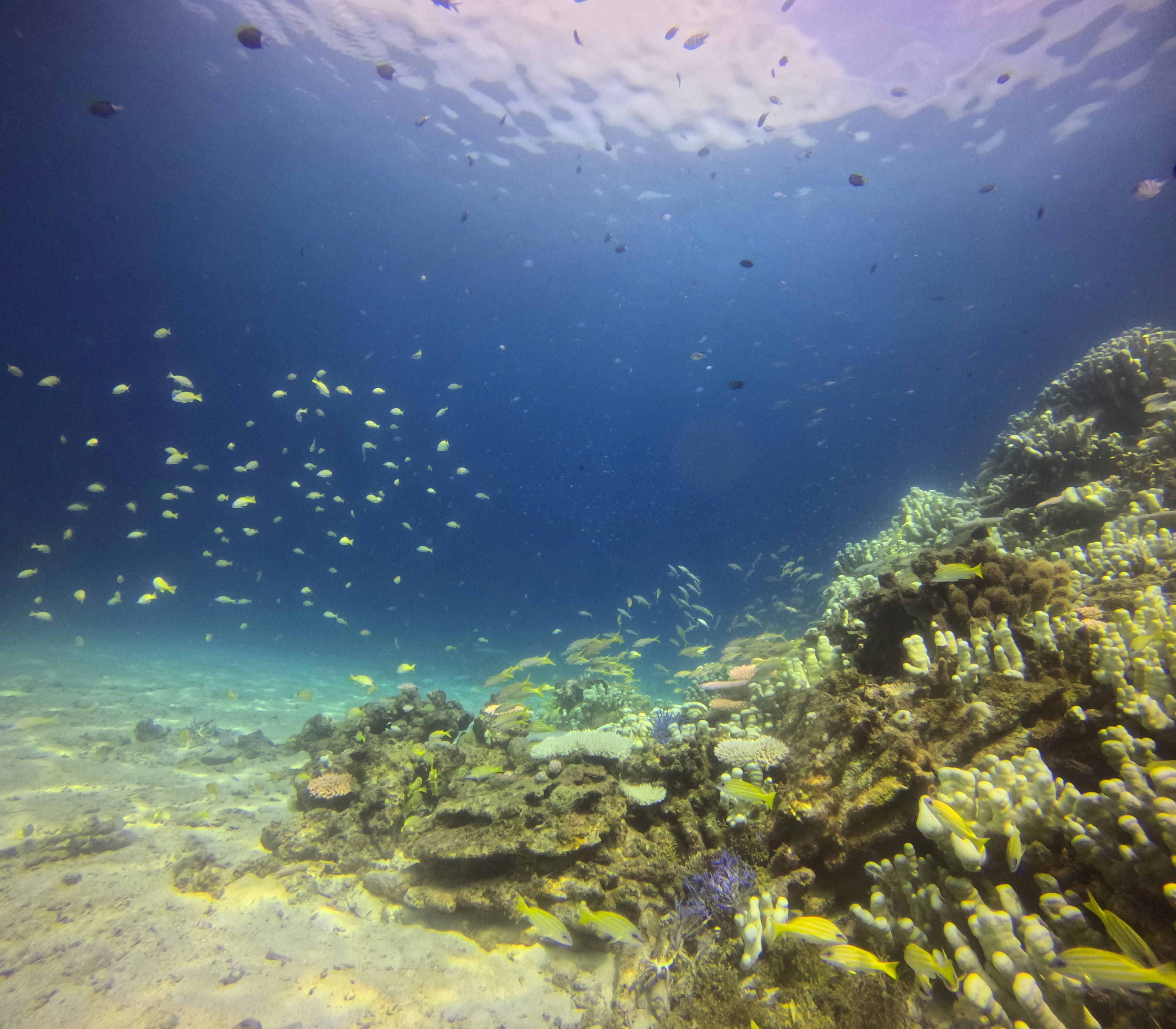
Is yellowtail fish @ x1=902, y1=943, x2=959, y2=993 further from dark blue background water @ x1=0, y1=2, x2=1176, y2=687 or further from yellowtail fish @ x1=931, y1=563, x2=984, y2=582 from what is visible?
dark blue background water @ x1=0, y1=2, x2=1176, y2=687

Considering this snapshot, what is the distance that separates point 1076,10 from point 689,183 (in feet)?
51.1

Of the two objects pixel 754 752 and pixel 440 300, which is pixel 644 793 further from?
pixel 440 300

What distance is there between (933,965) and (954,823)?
680 mm

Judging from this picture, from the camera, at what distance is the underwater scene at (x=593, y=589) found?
10.4 ft

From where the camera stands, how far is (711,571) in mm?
66438

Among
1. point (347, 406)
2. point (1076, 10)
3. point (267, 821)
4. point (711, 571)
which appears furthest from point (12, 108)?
point (711, 571)

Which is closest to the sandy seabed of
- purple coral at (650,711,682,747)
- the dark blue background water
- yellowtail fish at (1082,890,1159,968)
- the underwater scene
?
the underwater scene

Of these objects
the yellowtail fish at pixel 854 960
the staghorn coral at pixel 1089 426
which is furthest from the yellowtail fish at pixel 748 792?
the staghorn coral at pixel 1089 426

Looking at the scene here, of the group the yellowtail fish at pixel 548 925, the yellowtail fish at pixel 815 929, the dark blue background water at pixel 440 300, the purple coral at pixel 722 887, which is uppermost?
the dark blue background water at pixel 440 300

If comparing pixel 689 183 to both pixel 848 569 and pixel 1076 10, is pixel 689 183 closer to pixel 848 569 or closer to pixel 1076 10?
pixel 1076 10

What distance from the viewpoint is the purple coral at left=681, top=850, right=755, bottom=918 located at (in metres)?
3.47

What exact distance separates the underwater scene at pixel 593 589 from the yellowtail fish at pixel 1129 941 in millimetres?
125

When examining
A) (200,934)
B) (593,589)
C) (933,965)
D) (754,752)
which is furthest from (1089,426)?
(593,589)

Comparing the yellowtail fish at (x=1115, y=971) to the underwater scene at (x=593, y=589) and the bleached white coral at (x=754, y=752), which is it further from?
the bleached white coral at (x=754, y=752)
